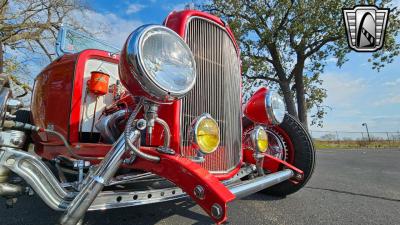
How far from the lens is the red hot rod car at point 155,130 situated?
1.41 metres

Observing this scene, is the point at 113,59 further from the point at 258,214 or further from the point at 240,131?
the point at 258,214

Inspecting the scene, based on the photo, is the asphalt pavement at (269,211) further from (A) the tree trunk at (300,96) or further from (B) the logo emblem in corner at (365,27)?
(A) the tree trunk at (300,96)

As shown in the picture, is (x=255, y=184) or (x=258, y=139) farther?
(x=258, y=139)

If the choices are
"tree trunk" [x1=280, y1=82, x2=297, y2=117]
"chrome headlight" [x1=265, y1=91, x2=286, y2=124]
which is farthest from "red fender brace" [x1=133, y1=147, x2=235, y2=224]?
"tree trunk" [x1=280, y1=82, x2=297, y2=117]

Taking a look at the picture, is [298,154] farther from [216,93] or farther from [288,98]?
[288,98]

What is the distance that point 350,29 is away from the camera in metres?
12.0

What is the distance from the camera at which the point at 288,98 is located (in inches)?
667

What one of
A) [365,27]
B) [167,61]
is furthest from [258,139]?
[365,27]

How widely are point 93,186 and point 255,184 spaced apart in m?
1.04

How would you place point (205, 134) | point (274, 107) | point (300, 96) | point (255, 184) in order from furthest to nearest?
point (300, 96), point (274, 107), point (255, 184), point (205, 134)

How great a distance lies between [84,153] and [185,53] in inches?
55.8

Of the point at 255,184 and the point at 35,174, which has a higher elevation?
the point at 35,174

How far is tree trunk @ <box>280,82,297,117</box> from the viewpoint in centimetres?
1652

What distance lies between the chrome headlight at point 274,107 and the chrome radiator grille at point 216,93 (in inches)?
10.2
